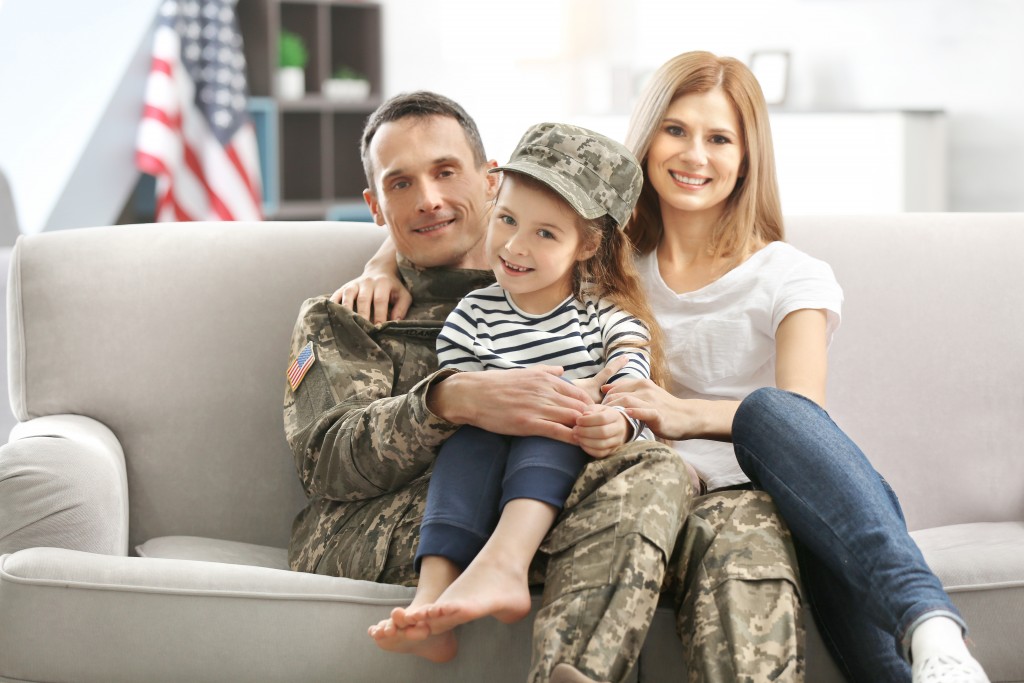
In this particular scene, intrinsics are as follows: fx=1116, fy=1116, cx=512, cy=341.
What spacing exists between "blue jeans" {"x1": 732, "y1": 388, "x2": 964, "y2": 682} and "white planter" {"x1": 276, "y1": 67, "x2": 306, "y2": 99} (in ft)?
13.1

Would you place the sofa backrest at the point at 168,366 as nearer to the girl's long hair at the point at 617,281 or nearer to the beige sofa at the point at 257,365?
the beige sofa at the point at 257,365

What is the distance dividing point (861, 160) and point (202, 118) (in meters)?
2.75

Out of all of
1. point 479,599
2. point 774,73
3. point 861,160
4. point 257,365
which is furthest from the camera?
point 774,73

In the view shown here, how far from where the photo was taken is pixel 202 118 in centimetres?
485

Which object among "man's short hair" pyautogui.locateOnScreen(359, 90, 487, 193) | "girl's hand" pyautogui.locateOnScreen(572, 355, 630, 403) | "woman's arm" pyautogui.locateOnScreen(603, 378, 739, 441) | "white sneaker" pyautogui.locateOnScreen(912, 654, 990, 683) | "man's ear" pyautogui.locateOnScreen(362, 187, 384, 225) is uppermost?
"man's short hair" pyautogui.locateOnScreen(359, 90, 487, 193)

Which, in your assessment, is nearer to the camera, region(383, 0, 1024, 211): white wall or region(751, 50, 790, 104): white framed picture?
region(383, 0, 1024, 211): white wall

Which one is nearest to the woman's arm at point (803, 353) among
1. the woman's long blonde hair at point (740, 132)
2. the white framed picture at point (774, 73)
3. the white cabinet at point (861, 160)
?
the woman's long blonde hair at point (740, 132)

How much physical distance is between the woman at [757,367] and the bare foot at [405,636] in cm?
40

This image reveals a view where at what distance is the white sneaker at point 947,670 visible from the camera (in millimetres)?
1186

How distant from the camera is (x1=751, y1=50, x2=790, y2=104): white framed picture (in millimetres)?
4391

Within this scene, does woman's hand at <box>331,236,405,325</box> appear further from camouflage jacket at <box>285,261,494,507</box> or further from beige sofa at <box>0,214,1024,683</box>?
beige sofa at <box>0,214,1024,683</box>

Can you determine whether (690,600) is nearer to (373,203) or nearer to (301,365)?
(301,365)

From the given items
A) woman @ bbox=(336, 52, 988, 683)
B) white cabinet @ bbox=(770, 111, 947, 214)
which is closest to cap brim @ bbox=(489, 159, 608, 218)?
woman @ bbox=(336, 52, 988, 683)

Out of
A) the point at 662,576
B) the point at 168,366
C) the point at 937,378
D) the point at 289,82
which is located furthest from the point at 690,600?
the point at 289,82
